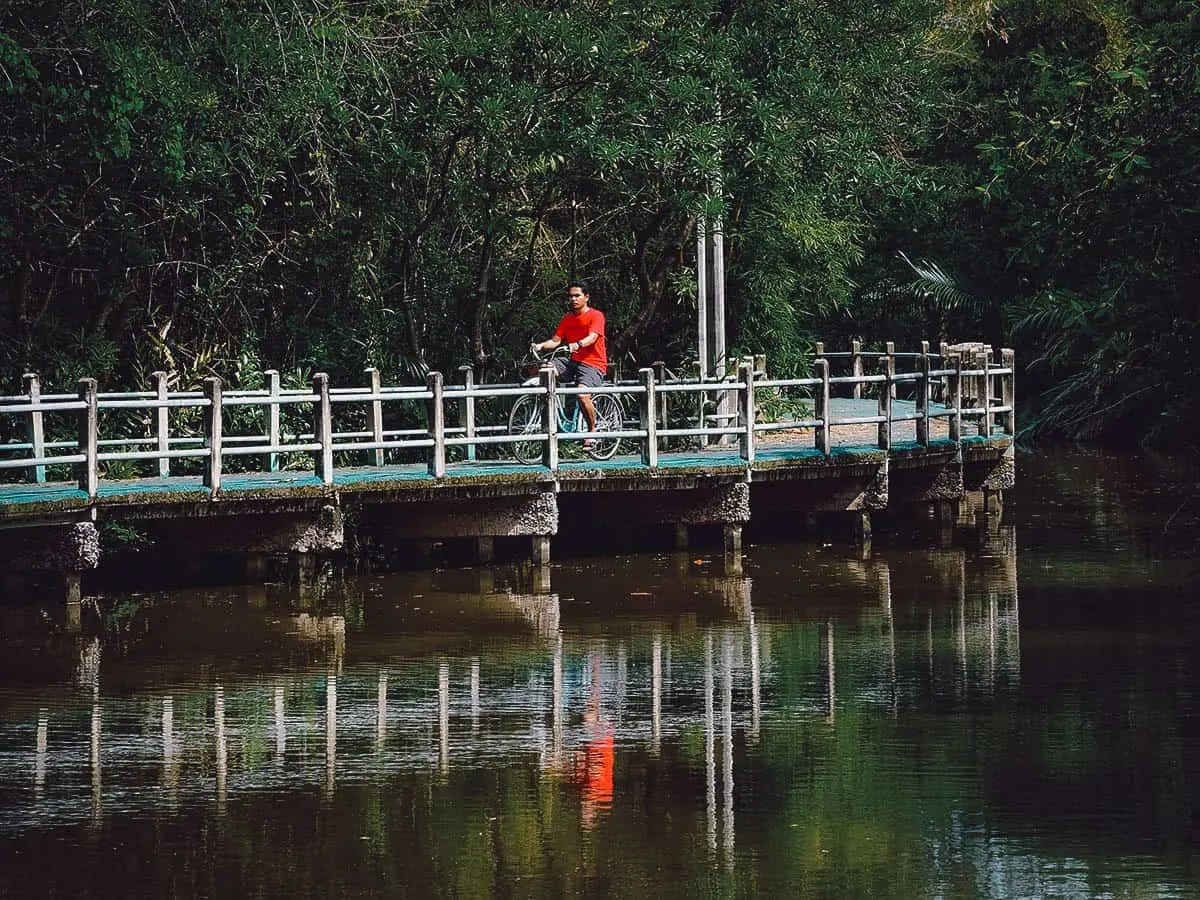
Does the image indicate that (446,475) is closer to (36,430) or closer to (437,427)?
(437,427)

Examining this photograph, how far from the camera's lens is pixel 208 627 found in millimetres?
19734

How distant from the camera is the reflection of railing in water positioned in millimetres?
13305

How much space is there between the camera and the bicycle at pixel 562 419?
24312mm

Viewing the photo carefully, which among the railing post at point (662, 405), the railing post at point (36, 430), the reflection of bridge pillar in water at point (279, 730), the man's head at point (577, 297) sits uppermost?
the man's head at point (577, 297)

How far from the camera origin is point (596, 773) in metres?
13.2

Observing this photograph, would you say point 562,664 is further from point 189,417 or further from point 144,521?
point 189,417

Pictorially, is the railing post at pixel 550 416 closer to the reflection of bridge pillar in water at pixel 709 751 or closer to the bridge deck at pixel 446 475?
the bridge deck at pixel 446 475

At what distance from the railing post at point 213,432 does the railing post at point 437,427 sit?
2299 mm

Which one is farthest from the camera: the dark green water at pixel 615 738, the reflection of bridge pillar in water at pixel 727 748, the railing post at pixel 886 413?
the railing post at pixel 886 413

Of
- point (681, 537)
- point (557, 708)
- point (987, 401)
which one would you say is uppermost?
point (987, 401)

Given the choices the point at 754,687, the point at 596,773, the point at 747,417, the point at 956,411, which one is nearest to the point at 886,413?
the point at 956,411

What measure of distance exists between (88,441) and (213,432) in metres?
1.29

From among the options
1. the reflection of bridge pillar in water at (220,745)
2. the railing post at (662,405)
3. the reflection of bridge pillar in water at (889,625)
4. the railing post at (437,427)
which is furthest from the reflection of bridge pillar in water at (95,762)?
the railing post at (662,405)

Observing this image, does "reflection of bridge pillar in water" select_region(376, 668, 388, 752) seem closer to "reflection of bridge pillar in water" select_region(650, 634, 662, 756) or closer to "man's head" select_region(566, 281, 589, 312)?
"reflection of bridge pillar in water" select_region(650, 634, 662, 756)
